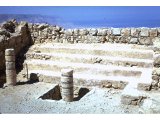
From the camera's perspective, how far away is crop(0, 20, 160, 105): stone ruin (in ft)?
43.8

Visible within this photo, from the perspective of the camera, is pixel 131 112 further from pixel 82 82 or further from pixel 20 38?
pixel 20 38

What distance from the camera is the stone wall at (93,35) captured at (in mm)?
15844

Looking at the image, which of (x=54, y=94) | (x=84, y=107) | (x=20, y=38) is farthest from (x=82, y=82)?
(x=20, y=38)

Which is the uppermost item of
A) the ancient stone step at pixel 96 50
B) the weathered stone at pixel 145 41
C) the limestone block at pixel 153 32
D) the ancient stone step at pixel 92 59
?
the limestone block at pixel 153 32

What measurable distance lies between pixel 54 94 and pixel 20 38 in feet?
17.1

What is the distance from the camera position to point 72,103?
1125 centimetres

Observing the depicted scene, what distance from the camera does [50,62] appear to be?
15492 mm

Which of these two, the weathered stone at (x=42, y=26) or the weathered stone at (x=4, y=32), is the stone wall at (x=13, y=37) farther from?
the weathered stone at (x=42, y=26)

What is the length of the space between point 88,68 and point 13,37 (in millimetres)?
4630

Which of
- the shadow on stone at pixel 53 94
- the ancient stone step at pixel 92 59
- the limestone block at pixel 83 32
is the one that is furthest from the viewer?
the limestone block at pixel 83 32

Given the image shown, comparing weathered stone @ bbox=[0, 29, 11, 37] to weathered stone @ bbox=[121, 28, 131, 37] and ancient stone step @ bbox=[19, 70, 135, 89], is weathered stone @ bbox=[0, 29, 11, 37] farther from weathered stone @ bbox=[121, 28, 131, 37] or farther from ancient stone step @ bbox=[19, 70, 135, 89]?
weathered stone @ bbox=[121, 28, 131, 37]

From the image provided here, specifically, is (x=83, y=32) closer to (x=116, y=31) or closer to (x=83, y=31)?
(x=83, y=31)

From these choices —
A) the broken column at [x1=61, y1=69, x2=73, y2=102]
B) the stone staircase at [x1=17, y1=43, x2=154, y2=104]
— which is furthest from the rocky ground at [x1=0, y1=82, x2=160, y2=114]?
the stone staircase at [x1=17, y1=43, x2=154, y2=104]

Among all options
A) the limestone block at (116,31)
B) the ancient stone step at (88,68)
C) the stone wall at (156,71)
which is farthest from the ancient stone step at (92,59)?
the stone wall at (156,71)
